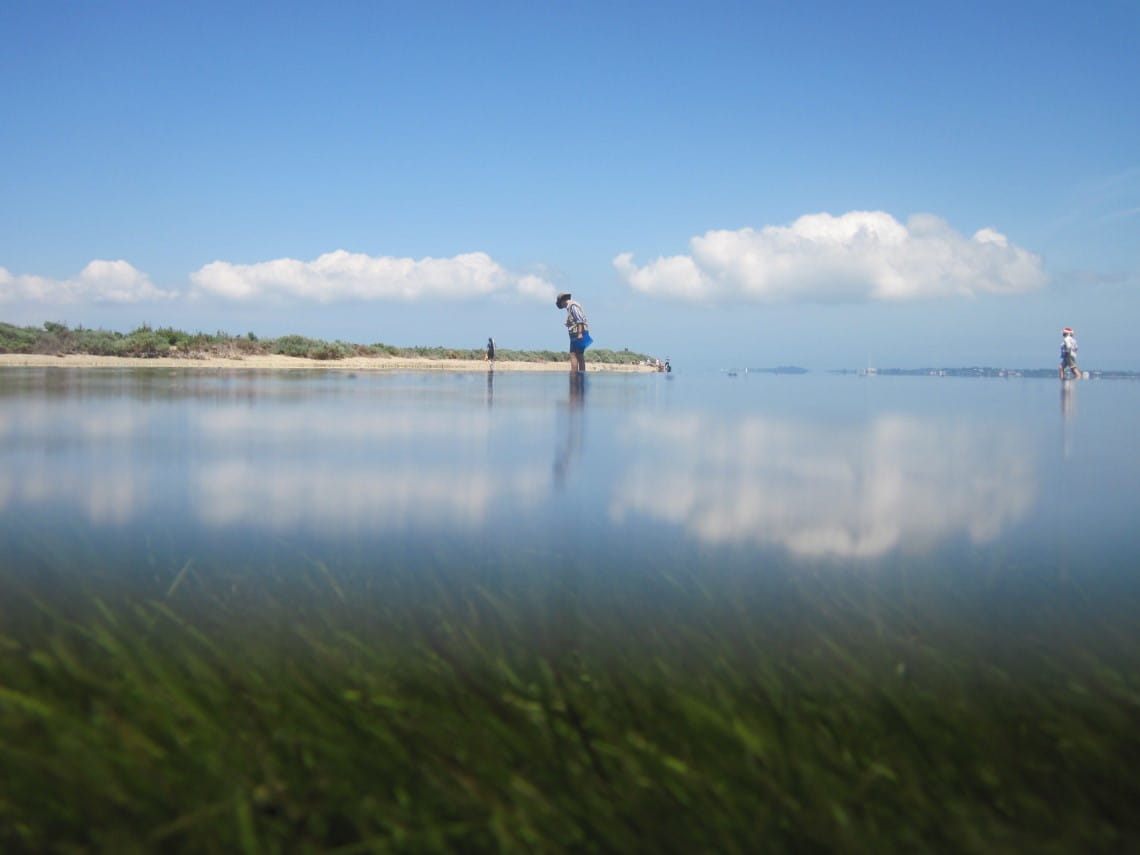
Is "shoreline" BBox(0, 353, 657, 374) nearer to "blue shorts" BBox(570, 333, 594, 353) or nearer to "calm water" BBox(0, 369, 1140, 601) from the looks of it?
"blue shorts" BBox(570, 333, 594, 353)

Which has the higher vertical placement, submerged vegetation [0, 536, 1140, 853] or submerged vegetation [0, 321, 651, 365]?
submerged vegetation [0, 321, 651, 365]

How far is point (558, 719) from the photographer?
2.18m

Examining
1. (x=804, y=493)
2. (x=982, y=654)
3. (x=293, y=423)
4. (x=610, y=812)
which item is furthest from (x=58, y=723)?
(x=293, y=423)

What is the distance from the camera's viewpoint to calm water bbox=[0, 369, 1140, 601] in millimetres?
4016

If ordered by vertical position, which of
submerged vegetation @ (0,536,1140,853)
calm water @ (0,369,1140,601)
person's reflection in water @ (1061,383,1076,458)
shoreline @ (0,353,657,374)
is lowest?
submerged vegetation @ (0,536,1140,853)

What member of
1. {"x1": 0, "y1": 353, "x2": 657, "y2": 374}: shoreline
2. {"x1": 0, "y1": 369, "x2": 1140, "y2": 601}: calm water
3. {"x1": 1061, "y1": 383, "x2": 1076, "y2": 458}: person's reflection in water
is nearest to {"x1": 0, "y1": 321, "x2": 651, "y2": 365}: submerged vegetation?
{"x1": 0, "y1": 353, "x2": 657, "y2": 374}: shoreline

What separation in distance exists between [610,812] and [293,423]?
992 cm

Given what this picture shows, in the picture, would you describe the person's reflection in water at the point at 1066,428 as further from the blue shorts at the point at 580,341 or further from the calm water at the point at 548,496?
the blue shorts at the point at 580,341

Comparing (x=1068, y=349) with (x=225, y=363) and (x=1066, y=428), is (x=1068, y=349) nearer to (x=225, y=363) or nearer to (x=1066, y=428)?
(x=1066, y=428)

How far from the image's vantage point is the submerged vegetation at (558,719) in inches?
67.7

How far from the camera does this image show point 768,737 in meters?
2.11

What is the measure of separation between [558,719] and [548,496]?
351 cm

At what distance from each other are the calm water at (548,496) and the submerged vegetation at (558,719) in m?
0.62

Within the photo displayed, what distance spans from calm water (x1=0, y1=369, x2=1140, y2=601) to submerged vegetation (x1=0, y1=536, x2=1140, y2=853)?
616mm
